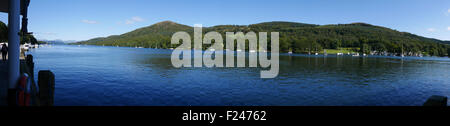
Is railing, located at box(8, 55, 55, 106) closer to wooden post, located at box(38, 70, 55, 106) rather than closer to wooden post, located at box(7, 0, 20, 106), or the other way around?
wooden post, located at box(38, 70, 55, 106)

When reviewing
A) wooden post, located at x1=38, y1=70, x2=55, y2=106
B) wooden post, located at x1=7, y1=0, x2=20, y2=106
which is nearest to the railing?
wooden post, located at x1=38, y1=70, x2=55, y2=106

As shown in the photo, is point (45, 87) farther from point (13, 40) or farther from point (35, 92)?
point (13, 40)

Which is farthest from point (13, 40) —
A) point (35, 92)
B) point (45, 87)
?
point (35, 92)

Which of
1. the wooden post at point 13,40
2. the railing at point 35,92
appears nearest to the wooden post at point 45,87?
the railing at point 35,92

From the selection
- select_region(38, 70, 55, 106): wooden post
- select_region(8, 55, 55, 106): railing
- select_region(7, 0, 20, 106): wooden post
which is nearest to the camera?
select_region(8, 55, 55, 106): railing

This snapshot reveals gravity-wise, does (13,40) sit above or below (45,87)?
above

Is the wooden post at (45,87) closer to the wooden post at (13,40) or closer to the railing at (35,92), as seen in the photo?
the railing at (35,92)

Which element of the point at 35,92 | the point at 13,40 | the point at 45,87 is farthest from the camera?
the point at 35,92
